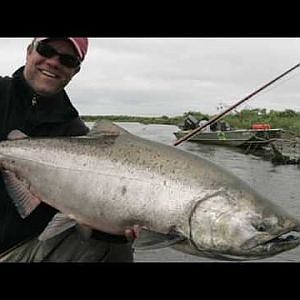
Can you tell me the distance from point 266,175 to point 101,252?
61.2 feet

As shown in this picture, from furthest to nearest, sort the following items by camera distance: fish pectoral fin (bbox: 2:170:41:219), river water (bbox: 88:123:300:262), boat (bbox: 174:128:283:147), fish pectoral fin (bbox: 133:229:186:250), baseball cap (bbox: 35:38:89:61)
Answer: boat (bbox: 174:128:283:147), river water (bbox: 88:123:300:262), baseball cap (bbox: 35:38:89:61), fish pectoral fin (bbox: 2:170:41:219), fish pectoral fin (bbox: 133:229:186:250)

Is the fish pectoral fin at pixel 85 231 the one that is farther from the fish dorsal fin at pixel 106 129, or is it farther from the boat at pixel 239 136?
the boat at pixel 239 136

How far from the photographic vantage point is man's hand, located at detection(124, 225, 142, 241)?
322 centimetres

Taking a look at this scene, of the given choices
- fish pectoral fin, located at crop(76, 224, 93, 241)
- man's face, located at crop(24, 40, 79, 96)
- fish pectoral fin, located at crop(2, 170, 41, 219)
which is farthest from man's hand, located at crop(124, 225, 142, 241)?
man's face, located at crop(24, 40, 79, 96)

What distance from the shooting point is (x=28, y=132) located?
165 inches

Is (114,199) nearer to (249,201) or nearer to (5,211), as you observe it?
(249,201)

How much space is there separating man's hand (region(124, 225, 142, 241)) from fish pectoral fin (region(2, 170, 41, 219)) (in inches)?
29.2

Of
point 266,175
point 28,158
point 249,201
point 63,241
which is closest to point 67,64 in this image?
point 28,158

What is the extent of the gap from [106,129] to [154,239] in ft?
2.89

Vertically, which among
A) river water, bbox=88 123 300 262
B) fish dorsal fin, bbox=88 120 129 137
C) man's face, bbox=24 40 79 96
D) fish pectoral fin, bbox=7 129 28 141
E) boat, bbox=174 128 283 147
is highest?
man's face, bbox=24 40 79 96

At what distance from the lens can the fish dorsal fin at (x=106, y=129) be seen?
11.6 ft

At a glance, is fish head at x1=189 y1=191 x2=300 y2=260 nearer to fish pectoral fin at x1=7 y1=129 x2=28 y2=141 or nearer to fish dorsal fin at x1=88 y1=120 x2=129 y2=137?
fish dorsal fin at x1=88 y1=120 x2=129 y2=137

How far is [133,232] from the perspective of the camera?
332cm

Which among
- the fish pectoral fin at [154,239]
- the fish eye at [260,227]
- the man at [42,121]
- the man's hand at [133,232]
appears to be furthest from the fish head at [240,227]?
the man at [42,121]
